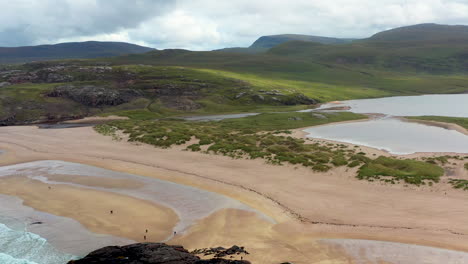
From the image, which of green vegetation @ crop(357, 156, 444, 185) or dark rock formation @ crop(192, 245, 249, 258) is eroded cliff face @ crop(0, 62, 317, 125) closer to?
green vegetation @ crop(357, 156, 444, 185)

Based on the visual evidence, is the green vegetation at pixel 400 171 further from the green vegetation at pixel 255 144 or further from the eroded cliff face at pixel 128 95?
the eroded cliff face at pixel 128 95

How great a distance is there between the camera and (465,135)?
6950 centimetres

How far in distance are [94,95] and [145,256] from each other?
131376 millimetres

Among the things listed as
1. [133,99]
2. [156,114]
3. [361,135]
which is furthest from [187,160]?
[133,99]

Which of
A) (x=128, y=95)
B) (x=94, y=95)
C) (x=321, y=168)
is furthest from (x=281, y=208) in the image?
(x=128, y=95)

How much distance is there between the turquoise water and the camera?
2211cm

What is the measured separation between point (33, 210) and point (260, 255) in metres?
23.9

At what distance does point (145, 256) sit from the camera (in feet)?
68.5

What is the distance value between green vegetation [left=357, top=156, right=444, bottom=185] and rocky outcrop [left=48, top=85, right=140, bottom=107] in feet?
394

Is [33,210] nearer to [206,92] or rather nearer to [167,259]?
[167,259]

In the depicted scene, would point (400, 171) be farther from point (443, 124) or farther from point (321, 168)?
point (443, 124)

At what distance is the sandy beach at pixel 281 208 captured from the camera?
78.5ft

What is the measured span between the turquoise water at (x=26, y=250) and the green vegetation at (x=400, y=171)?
32440 mm

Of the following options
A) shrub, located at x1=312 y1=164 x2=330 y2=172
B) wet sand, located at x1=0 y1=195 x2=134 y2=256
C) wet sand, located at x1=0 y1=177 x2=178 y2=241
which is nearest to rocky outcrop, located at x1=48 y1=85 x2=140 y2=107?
wet sand, located at x1=0 y1=177 x2=178 y2=241
